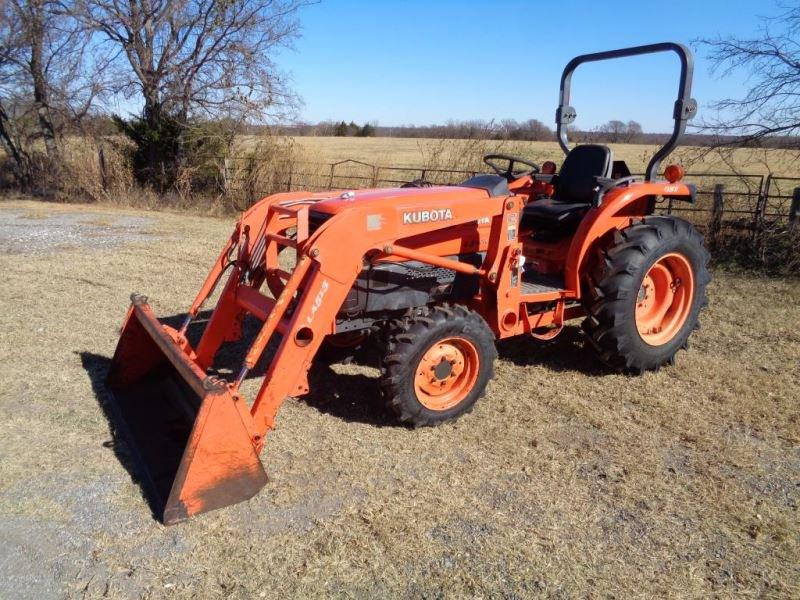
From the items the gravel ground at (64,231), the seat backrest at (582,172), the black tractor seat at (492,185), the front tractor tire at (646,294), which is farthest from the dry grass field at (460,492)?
the gravel ground at (64,231)

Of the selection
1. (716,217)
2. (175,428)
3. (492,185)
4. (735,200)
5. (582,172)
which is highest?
(582,172)

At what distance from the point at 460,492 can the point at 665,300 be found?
2.66 m

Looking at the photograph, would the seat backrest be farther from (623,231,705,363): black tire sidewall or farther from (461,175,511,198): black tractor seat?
(461,175,511,198): black tractor seat

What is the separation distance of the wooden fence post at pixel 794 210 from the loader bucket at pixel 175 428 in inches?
305

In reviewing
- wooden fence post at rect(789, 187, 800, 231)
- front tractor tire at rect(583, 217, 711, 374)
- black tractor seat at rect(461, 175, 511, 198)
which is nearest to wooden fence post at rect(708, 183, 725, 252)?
wooden fence post at rect(789, 187, 800, 231)

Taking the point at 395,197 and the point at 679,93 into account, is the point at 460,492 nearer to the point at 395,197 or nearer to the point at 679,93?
the point at 395,197

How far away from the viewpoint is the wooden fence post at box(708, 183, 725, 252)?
867cm

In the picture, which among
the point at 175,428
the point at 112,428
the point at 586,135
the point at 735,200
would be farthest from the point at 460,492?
the point at 586,135

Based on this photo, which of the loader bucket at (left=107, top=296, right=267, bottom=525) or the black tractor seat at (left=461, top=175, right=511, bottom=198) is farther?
the black tractor seat at (left=461, top=175, right=511, bottom=198)

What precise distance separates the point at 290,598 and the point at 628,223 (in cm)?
350

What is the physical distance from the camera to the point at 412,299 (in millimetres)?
4055

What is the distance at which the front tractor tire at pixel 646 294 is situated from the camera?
14.3ft

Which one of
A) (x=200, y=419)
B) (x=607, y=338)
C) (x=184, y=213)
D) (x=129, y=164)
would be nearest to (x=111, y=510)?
(x=200, y=419)

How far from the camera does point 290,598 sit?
8.18 feet
